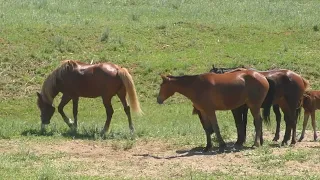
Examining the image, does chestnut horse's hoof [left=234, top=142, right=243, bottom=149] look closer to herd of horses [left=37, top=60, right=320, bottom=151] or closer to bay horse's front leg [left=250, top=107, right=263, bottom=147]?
herd of horses [left=37, top=60, right=320, bottom=151]

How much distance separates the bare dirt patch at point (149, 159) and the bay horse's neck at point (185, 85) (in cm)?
121

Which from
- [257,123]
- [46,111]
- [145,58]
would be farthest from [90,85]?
[145,58]

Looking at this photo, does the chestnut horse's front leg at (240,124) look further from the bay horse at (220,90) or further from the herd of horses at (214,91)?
the bay horse at (220,90)

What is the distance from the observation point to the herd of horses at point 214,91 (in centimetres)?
1417

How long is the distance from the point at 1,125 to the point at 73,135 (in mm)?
2105

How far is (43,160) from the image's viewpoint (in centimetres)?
1291

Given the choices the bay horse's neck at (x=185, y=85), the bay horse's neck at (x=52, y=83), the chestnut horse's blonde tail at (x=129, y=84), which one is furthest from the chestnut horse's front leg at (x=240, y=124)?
the bay horse's neck at (x=52, y=83)

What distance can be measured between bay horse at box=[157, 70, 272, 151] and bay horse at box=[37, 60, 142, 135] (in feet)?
7.52

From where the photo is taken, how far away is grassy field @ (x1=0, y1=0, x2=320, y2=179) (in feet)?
41.4

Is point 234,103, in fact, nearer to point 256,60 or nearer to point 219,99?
point 219,99

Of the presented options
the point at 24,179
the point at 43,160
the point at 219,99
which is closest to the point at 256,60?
the point at 219,99

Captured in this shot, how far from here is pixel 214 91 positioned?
14.1 m

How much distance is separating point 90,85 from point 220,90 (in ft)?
13.2

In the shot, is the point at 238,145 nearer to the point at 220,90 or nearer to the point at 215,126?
the point at 215,126
